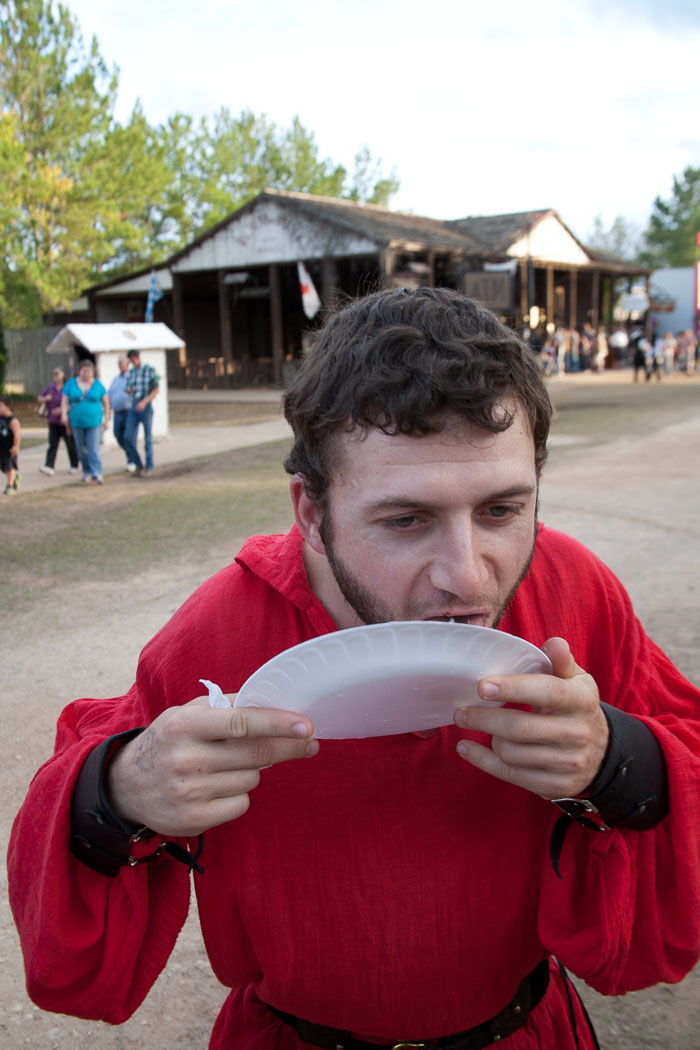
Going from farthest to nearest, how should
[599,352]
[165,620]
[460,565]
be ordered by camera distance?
[599,352]
[165,620]
[460,565]

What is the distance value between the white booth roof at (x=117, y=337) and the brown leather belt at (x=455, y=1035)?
15806 mm

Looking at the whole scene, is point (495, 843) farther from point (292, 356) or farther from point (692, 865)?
point (292, 356)

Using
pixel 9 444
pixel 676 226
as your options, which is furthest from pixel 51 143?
pixel 676 226

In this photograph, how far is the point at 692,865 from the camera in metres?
1.40

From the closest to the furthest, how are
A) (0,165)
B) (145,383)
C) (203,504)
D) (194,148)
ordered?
(203,504) → (145,383) → (0,165) → (194,148)

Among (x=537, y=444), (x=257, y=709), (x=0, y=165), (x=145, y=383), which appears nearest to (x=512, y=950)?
(x=257, y=709)

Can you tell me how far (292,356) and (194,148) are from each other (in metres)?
24.9

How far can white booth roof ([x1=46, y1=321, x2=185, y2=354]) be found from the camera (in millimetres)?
16344

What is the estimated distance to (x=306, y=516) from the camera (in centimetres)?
152

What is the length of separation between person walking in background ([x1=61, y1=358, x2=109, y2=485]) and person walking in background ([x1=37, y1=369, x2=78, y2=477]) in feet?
0.98

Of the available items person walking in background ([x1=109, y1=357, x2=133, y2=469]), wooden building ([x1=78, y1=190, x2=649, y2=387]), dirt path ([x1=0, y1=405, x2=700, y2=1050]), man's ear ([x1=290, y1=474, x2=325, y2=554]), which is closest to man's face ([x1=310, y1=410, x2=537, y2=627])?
man's ear ([x1=290, y1=474, x2=325, y2=554])

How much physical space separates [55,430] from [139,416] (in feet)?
4.25

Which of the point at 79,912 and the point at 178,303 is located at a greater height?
the point at 178,303

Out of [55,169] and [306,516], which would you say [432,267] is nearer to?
[55,169]
